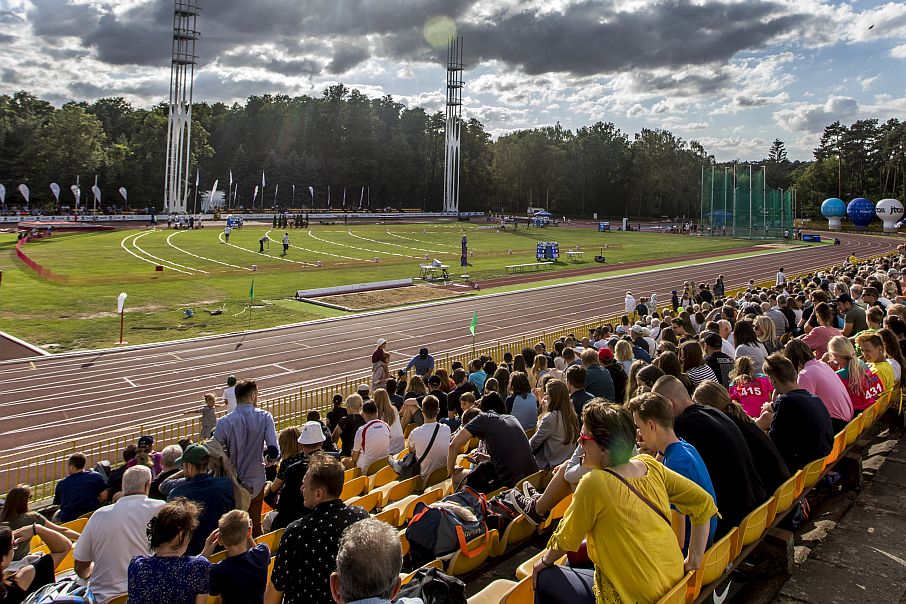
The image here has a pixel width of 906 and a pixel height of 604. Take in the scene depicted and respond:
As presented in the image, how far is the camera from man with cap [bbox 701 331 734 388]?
9.49 meters

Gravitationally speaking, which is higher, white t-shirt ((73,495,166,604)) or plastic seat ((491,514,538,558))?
white t-shirt ((73,495,166,604))

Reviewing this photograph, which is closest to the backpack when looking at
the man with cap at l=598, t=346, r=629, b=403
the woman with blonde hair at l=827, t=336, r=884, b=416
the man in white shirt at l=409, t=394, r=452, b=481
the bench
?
the man in white shirt at l=409, t=394, r=452, b=481

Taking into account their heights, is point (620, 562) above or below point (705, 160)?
below

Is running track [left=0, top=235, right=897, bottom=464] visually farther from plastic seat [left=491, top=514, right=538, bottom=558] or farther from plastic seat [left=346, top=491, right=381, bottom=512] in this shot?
plastic seat [left=491, top=514, right=538, bottom=558]

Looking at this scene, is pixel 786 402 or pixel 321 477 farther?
pixel 786 402

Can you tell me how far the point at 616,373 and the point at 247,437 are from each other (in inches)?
216

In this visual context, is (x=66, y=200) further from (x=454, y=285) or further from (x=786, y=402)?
(x=786, y=402)

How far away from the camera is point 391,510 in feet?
20.8

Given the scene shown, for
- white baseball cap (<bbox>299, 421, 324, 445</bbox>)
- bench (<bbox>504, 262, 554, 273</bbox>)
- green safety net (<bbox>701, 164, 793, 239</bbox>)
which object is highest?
green safety net (<bbox>701, 164, 793, 239</bbox>)

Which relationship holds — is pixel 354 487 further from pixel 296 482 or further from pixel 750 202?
pixel 750 202

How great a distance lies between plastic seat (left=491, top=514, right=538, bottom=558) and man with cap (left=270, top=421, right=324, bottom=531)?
6.20ft

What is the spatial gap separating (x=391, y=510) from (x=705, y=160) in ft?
459

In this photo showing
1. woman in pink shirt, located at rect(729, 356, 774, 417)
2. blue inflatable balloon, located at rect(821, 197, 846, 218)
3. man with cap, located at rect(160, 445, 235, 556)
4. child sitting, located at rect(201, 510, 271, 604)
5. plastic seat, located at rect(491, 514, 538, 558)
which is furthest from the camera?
Result: blue inflatable balloon, located at rect(821, 197, 846, 218)

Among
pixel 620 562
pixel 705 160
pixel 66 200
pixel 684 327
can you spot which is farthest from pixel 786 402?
pixel 705 160
